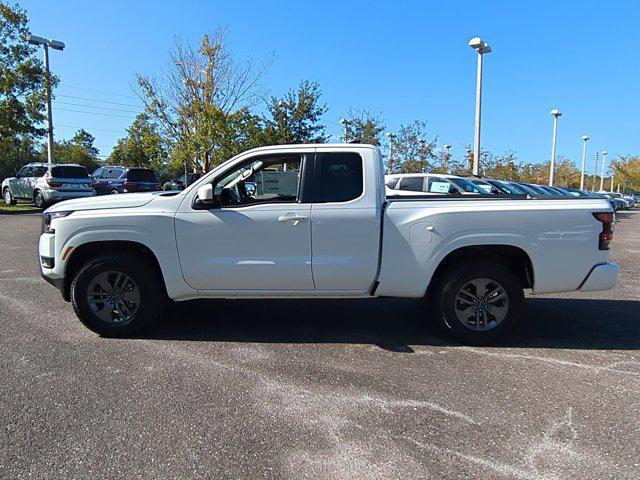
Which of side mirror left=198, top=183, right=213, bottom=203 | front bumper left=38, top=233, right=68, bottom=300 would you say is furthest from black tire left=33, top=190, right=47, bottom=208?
side mirror left=198, top=183, right=213, bottom=203

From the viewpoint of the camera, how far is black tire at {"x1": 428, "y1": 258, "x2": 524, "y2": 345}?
4.57 meters

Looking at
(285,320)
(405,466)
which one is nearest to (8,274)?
(285,320)

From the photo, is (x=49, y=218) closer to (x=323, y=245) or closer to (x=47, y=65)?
(x=323, y=245)

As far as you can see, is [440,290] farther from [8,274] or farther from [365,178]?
[8,274]

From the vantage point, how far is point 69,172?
19438 millimetres

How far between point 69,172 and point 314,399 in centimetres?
1948

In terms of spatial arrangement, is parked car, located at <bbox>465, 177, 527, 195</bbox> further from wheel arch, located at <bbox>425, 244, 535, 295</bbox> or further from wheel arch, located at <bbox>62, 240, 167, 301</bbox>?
wheel arch, located at <bbox>62, 240, 167, 301</bbox>

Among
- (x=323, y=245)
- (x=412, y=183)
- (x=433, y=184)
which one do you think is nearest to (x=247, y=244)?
(x=323, y=245)

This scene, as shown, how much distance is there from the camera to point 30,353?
4270 millimetres

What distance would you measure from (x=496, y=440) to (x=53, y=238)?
14.4 ft

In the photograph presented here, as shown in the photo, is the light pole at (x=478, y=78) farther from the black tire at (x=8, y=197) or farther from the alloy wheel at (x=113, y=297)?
the black tire at (x=8, y=197)

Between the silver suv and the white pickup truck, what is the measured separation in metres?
16.3

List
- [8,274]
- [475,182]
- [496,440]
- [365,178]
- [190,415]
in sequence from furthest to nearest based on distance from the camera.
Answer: [475,182] < [8,274] < [365,178] < [190,415] < [496,440]

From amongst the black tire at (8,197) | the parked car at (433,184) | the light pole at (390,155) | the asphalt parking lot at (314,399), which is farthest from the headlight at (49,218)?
the light pole at (390,155)
